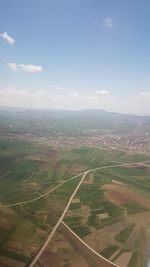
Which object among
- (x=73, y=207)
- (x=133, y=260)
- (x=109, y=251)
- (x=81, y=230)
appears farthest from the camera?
(x=73, y=207)

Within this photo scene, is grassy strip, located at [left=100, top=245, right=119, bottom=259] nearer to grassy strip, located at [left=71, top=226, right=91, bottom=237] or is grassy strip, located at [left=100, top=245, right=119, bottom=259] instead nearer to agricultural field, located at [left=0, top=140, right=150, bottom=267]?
agricultural field, located at [left=0, top=140, right=150, bottom=267]

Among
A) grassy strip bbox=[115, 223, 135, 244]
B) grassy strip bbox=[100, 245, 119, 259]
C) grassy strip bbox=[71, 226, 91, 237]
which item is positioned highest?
grassy strip bbox=[115, 223, 135, 244]

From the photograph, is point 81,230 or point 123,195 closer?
point 81,230

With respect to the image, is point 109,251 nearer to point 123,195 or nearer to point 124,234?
point 124,234

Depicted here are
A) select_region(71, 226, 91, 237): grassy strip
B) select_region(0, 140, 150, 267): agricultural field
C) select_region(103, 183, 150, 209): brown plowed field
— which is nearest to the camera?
select_region(0, 140, 150, 267): agricultural field

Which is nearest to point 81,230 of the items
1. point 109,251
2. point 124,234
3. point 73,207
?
point 109,251

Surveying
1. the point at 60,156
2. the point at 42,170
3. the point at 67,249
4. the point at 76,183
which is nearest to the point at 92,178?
the point at 76,183

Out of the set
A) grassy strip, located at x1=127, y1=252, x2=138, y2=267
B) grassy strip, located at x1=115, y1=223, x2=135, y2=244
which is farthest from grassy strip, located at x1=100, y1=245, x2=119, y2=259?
grassy strip, located at x1=127, y1=252, x2=138, y2=267

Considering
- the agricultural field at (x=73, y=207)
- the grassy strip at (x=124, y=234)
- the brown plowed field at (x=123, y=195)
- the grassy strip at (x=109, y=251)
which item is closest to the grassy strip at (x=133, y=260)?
the agricultural field at (x=73, y=207)

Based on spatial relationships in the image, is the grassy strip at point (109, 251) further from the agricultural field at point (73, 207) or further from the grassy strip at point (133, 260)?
the grassy strip at point (133, 260)

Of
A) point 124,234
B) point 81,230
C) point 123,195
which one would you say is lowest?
point 81,230
